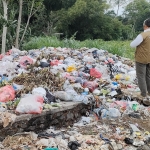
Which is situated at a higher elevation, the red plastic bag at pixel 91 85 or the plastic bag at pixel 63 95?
the plastic bag at pixel 63 95

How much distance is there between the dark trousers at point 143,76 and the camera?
4977 mm

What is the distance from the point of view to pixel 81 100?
4.62 meters

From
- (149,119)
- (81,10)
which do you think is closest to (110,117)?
(149,119)

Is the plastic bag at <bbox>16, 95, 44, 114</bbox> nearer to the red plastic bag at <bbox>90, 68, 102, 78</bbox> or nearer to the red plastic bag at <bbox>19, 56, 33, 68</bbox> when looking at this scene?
the red plastic bag at <bbox>90, 68, 102, 78</bbox>

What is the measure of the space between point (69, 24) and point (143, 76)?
2038 cm

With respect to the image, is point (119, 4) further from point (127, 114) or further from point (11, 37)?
point (127, 114)

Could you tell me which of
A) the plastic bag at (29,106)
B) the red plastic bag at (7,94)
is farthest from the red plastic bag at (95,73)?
the plastic bag at (29,106)

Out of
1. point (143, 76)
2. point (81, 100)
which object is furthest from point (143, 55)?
point (81, 100)

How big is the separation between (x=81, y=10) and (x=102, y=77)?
1825cm

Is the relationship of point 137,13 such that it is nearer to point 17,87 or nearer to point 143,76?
point 143,76

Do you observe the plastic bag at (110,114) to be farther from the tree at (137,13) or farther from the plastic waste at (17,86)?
the tree at (137,13)

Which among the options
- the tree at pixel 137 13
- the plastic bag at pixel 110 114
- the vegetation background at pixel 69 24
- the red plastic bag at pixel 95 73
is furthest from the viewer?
the tree at pixel 137 13

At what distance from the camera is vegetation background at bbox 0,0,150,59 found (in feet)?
35.4

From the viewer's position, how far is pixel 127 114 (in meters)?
4.87
